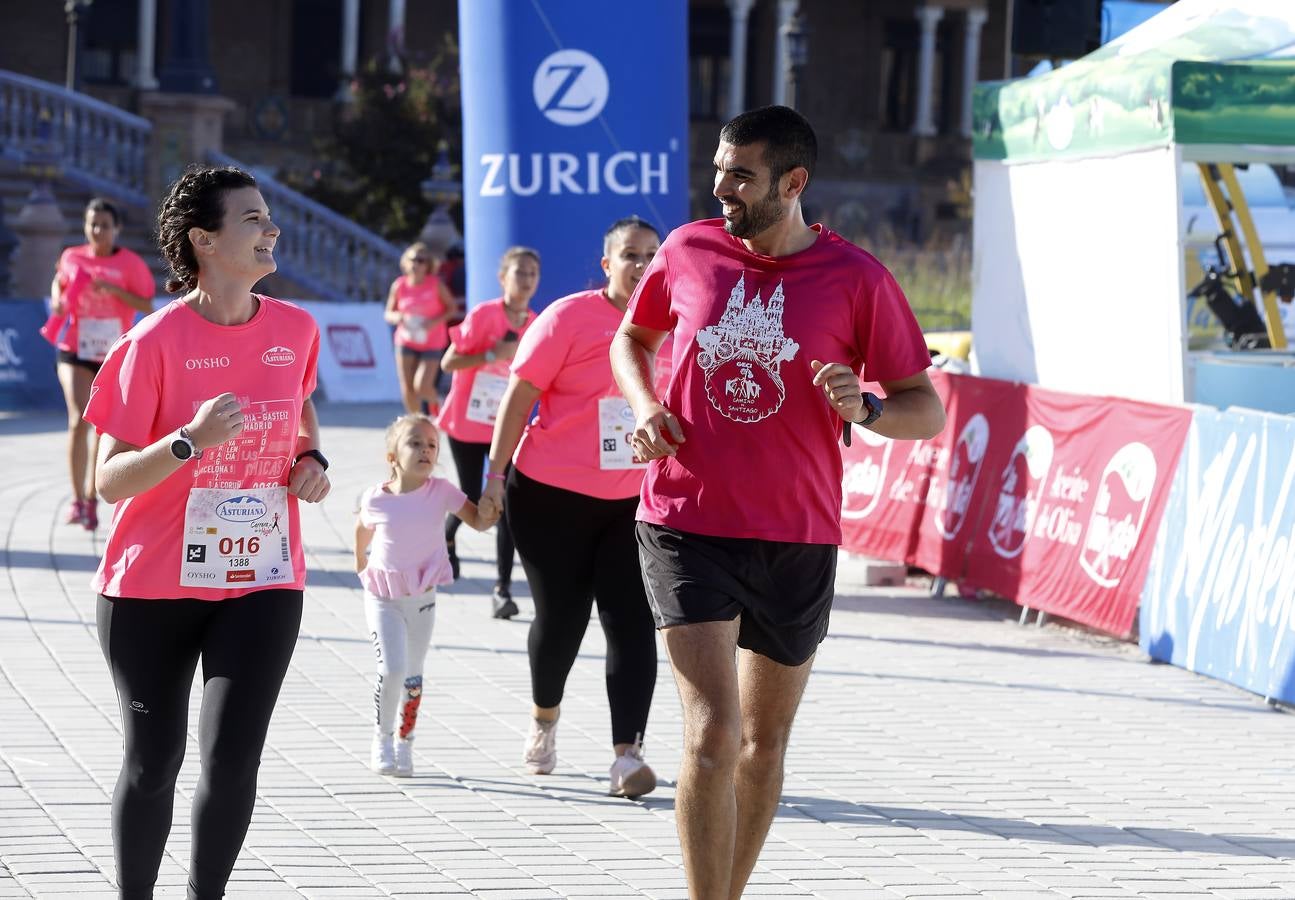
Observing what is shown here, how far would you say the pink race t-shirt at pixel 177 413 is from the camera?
459cm

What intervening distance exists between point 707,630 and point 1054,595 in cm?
578

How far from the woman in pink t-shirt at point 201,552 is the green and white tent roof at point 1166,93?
24.5 ft

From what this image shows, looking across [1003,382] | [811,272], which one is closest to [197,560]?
[811,272]

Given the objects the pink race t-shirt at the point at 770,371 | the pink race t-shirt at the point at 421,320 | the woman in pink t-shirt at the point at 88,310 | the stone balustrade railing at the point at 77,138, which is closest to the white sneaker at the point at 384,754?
the pink race t-shirt at the point at 770,371

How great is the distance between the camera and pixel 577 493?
6801 mm

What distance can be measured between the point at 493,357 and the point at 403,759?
374cm

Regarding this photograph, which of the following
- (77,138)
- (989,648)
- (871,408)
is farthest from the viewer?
(77,138)

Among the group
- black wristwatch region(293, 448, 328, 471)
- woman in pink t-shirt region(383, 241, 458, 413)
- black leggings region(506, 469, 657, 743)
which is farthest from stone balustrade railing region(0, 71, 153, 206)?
black wristwatch region(293, 448, 328, 471)

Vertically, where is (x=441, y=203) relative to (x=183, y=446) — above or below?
above

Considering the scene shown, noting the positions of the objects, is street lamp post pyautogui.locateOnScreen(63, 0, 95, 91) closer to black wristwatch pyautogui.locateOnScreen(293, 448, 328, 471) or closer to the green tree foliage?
the green tree foliage

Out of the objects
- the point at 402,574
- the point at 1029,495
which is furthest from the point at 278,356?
the point at 1029,495

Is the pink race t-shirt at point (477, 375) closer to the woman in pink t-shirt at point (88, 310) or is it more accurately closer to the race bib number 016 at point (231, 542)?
the woman in pink t-shirt at point (88, 310)

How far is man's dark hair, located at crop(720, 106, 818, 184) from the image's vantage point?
4.77 m

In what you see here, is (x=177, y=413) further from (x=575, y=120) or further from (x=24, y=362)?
(x=24, y=362)
